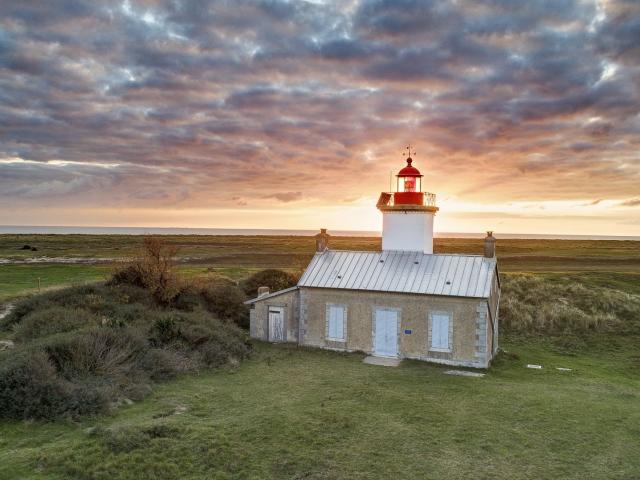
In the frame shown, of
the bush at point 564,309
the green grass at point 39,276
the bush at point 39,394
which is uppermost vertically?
the green grass at point 39,276

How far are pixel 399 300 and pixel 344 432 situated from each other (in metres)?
8.90

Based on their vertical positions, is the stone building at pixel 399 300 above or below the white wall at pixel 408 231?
below

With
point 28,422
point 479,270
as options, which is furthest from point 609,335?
point 28,422

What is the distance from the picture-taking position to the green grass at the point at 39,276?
29.0 meters

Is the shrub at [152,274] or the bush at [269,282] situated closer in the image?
the shrub at [152,274]

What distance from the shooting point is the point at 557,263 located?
5831 centimetres

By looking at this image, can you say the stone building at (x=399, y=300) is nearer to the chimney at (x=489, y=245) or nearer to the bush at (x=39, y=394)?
the chimney at (x=489, y=245)

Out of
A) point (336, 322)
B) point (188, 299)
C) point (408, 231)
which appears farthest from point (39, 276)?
point (408, 231)

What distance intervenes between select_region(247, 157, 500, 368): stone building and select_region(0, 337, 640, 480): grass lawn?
239 centimetres

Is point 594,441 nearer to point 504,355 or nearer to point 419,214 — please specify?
point 504,355

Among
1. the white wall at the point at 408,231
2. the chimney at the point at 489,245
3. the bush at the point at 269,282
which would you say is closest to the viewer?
the chimney at the point at 489,245

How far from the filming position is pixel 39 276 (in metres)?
36.7

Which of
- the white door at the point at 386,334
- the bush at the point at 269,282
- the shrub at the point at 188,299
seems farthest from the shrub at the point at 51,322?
the bush at the point at 269,282

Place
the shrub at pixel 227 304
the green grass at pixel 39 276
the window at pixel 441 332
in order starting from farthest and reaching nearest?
1. the green grass at pixel 39 276
2. the shrub at pixel 227 304
3. the window at pixel 441 332
